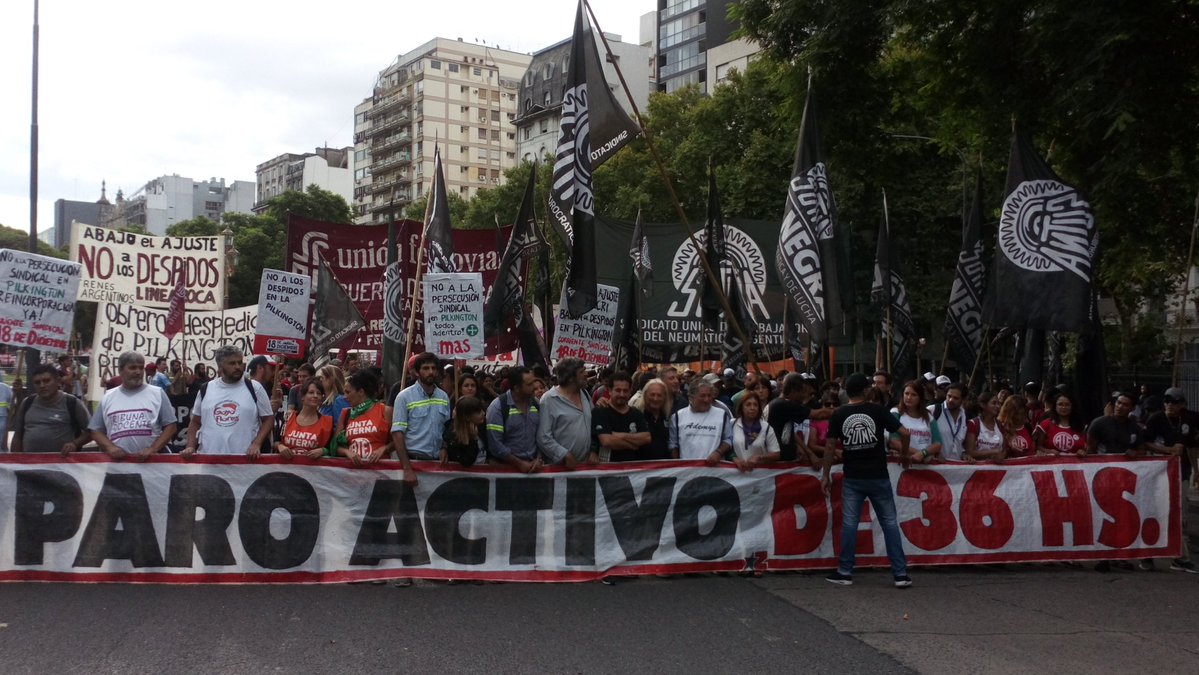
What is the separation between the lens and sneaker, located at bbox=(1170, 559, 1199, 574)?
9758 millimetres

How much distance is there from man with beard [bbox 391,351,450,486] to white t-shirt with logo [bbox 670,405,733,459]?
1.88m

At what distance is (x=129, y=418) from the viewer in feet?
28.6

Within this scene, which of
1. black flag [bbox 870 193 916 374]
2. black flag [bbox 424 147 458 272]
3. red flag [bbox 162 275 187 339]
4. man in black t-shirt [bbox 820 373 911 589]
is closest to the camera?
man in black t-shirt [bbox 820 373 911 589]

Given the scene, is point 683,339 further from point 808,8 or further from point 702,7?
point 702,7

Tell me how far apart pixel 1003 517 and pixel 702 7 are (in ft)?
231

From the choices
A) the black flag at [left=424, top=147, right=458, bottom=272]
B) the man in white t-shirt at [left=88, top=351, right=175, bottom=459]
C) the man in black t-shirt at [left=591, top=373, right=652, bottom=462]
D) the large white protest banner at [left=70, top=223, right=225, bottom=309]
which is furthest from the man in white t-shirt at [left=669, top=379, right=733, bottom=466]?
the large white protest banner at [left=70, top=223, right=225, bottom=309]

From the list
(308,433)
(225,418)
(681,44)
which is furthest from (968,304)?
(681,44)

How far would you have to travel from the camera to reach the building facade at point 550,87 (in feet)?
282

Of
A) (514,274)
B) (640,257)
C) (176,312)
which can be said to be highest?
(640,257)

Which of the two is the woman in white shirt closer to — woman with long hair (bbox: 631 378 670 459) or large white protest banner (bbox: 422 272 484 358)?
woman with long hair (bbox: 631 378 670 459)

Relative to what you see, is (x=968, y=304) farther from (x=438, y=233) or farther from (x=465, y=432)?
(x=465, y=432)

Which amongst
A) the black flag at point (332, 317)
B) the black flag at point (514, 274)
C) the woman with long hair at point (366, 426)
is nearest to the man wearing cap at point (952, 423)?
the woman with long hair at point (366, 426)

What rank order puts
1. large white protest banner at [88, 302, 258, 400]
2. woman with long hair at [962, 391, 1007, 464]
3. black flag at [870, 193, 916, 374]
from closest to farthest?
woman with long hair at [962, 391, 1007, 464], black flag at [870, 193, 916, 374], large white protest banner at [88, 302, 258, 400]

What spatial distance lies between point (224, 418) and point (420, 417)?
1.46 meters
